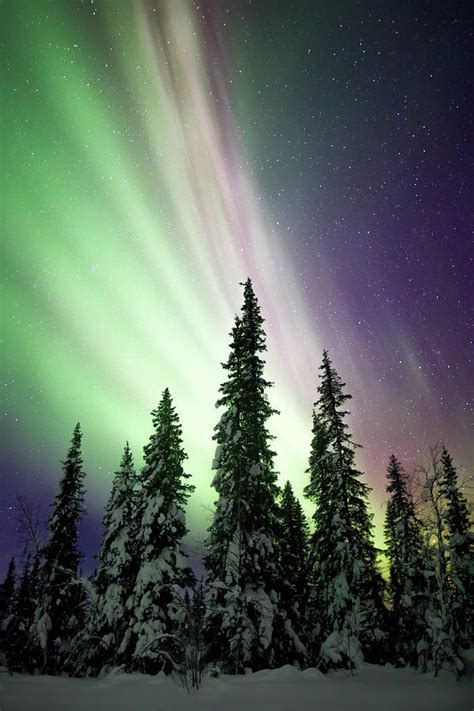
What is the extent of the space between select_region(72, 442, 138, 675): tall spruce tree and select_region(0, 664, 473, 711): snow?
7437 mm

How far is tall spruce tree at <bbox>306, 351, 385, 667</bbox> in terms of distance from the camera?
62.7ft

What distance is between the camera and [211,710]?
28.3 feet

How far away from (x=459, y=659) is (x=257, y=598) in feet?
23.4

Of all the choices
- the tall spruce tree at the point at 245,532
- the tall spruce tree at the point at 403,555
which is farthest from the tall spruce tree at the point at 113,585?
the tall spruce tree at the point at 403,555

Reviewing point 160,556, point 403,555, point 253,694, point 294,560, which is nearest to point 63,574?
point 160,556

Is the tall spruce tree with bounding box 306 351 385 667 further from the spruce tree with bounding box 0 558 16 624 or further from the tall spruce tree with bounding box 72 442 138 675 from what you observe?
the spruce tree with bounding box 0 558 16 624

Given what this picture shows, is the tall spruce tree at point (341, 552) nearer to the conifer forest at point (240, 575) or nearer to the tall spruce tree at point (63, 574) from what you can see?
the conifer forest at point (240, 575)

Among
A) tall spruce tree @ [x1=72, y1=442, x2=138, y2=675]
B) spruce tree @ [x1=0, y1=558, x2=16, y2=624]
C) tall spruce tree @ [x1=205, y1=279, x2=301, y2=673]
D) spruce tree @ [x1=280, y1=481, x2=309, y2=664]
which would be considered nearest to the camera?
tall spruce tree @ [x1=205, y1=279, x2=301, y2=673]

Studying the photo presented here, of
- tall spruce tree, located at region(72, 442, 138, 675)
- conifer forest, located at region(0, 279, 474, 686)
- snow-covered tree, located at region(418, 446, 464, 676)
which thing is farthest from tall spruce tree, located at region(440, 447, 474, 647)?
tall spruce tree, located at region(72, 442, 138, 675)

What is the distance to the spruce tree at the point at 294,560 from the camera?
16.8 m

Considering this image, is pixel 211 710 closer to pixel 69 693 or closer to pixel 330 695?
pixel 330 695

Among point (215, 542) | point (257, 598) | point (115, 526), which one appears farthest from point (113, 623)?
point (257, 598)

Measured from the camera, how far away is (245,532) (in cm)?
1689

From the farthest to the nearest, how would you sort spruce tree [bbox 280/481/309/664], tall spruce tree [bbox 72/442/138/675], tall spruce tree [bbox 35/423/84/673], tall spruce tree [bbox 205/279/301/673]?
tall spruce tree [bbox 35/423/84/673] < tall spruce tree [bbox 72/442/138/675] < spruce tree [bbox 280/481/309/664] < tall spruce tree [bbox 205/279/301/673]
